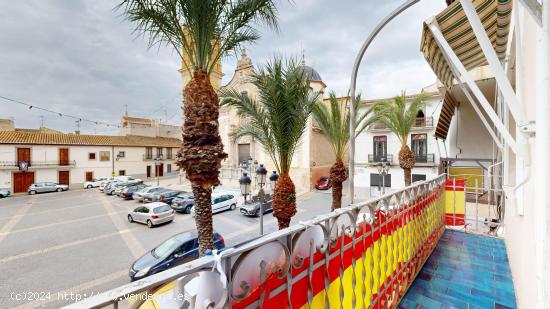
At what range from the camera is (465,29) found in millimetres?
3617

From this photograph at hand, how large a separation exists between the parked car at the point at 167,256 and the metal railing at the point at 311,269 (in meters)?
7.34

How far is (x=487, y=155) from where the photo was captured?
1526 centimetres

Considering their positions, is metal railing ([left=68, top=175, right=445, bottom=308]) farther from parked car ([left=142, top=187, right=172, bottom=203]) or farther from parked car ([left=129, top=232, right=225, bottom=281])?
parked car ([left=142, top=187, right=172, bottom=203])

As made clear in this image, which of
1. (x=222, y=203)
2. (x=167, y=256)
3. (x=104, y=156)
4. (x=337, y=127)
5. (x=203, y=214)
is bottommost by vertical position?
(x=222, y=203)

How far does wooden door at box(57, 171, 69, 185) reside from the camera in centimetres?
2873

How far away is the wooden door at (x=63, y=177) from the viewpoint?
2873 centimetres

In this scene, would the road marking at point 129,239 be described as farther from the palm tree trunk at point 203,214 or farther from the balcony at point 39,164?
the balcony at point 39,164

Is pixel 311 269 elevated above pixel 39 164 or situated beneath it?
elevated above

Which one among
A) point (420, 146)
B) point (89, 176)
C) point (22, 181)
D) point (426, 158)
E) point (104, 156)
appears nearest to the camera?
point (426, 158)

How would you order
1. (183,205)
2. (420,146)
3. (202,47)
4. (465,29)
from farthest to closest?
(420,146), (183,205), (202,47), (465,29)

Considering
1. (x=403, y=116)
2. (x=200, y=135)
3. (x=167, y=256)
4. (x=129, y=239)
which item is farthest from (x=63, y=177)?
(x=403, y=116)

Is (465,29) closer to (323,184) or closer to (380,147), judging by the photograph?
(380,147)

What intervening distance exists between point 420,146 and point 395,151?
6.56 feet

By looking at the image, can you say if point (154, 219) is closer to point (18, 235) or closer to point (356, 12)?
point (18, 235)
